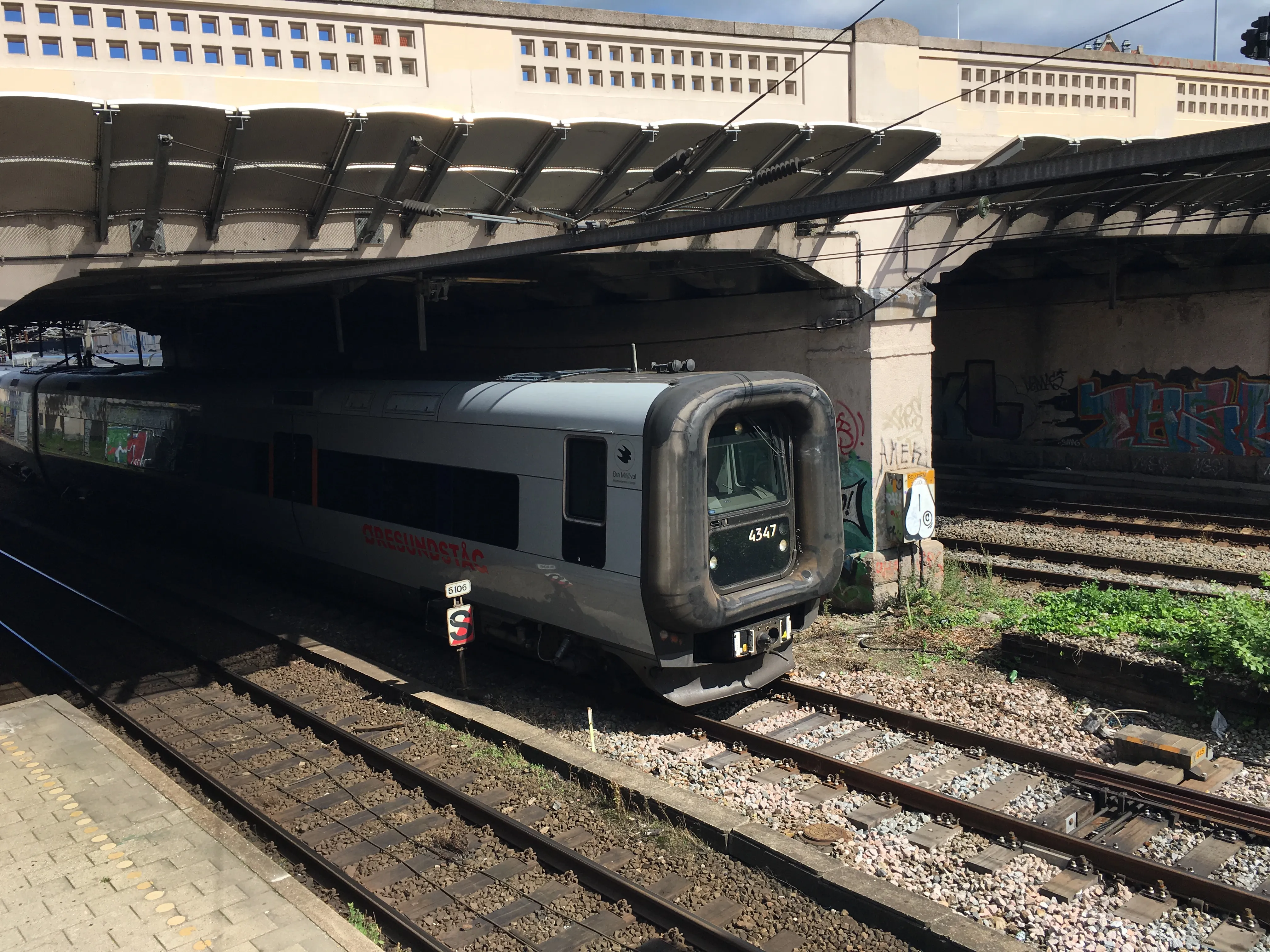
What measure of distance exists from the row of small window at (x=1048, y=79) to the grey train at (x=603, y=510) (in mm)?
5876

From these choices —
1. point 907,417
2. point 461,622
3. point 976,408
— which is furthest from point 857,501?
point 976,408

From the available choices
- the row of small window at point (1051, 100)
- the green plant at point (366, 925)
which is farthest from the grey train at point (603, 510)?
the row of small window at point (1051, 100)

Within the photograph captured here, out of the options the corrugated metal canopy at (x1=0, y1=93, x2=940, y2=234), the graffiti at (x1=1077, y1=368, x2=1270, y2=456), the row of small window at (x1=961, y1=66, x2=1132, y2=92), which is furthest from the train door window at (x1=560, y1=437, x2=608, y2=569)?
the graffiti at (x1=1077, y1=368, x2=1270, y2=456)

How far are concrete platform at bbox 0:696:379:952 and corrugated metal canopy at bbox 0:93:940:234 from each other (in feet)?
14.8

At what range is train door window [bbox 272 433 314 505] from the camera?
12.3 meters

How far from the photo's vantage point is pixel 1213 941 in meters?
5.04

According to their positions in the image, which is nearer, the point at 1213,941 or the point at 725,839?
the point at 1213,941

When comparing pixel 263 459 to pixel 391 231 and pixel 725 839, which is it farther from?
pixel 725 839

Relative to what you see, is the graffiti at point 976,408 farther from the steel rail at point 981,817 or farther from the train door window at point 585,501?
the train door window at point 585,501

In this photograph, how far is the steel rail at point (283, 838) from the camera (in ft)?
18.3

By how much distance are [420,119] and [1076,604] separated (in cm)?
778

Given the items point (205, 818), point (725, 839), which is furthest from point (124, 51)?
point (725, 839)

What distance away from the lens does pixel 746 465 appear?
8.32 metres

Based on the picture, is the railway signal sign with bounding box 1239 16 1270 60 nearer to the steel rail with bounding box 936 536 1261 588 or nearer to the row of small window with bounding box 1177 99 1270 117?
the row of small window with bounding box 1177 99 1270 117
